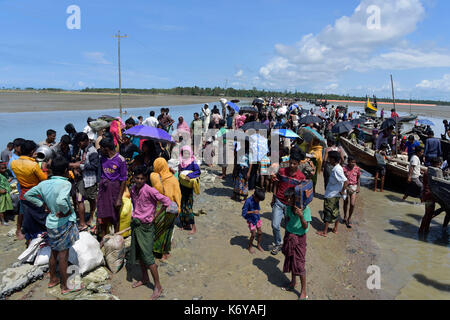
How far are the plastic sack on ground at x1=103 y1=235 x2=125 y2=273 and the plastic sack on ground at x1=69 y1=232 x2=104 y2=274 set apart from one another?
10cm

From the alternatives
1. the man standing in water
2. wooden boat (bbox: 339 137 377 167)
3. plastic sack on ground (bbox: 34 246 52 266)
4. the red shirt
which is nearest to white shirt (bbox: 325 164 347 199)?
the red shirt

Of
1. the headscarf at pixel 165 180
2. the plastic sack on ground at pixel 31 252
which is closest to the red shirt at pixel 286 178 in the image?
the headscarf at pixel 165 180

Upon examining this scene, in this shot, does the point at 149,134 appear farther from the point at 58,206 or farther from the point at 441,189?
the point at 441,189

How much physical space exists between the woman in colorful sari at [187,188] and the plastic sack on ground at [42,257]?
2.31 metres

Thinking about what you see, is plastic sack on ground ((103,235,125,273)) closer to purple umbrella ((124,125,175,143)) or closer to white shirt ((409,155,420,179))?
purple umbrella ((124,125,175,143))

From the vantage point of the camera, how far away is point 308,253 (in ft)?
16.9

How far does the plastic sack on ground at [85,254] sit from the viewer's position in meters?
3.85

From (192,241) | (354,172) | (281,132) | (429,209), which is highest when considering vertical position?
(281,132)

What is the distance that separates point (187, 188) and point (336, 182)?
3.03 m

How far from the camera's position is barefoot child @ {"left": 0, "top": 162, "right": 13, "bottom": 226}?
5492mm

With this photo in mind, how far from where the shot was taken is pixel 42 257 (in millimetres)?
3967
